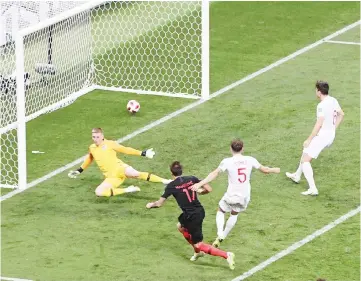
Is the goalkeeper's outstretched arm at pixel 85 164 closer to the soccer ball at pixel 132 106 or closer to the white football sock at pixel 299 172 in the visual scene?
the white football sock at pixel 299 172

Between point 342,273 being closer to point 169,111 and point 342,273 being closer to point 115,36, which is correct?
point 169,111

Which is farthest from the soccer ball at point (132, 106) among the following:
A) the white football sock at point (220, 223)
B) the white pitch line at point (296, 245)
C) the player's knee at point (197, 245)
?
the player's knee at point (197, 245)

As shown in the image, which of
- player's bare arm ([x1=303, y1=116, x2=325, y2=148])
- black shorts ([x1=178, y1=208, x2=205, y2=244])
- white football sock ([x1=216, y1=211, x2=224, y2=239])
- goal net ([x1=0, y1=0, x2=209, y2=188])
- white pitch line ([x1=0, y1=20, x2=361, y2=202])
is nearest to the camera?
black shorts ([x1=178, y1=208, x2=205, y2=244])

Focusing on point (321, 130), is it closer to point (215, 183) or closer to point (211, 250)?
point (215, 183)

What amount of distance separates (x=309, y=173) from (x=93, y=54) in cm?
743

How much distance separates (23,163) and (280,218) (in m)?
4.09

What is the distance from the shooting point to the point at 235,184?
58.0 ft

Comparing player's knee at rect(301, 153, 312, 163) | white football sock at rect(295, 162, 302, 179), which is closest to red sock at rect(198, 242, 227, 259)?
player's knee at rect(301, 153, 312, 163)

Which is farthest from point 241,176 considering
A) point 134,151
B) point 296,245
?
point 134,151

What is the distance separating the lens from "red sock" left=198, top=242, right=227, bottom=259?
1720cm

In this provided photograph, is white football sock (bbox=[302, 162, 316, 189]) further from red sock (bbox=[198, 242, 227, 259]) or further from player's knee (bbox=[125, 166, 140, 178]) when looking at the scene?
red sock (bbox=[198, 242, 227, 259])

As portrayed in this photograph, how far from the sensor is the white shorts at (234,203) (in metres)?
17.8

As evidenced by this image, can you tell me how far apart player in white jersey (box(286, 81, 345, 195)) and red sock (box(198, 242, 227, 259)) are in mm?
2919

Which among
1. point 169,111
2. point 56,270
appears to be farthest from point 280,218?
point 169,111
